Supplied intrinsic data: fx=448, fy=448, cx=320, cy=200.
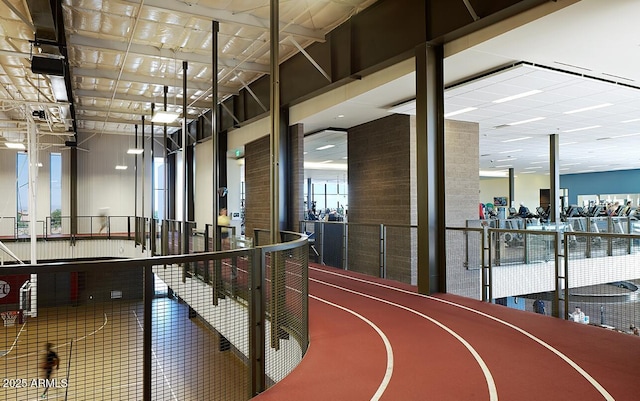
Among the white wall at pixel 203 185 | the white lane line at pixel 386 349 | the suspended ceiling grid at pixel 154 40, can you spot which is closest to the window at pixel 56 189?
the suspended ceiling grid at pixel 154 40

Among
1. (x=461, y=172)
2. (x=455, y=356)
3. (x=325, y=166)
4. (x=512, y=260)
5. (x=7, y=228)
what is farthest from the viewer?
(x=325, y=166)

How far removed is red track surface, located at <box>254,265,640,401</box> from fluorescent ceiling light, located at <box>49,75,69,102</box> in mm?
7721

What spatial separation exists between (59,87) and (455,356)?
411 inches

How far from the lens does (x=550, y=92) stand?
9586 millimetres

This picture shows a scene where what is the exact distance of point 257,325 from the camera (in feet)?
14.2

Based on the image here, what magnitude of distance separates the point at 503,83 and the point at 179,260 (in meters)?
7.61

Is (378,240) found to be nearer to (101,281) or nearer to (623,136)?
(101,281)

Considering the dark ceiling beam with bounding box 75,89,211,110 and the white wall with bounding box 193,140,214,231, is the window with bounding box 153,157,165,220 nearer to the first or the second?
the white wall with bounding box 193,140,214,231

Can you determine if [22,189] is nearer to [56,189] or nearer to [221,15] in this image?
[56,189]

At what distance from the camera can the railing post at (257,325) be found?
4125 millimetres

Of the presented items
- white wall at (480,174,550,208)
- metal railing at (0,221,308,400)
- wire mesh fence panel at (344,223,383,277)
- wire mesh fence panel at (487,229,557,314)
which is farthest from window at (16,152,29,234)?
white wall at (480,174,550,208)

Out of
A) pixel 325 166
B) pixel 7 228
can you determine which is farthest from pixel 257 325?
pixel 7 228

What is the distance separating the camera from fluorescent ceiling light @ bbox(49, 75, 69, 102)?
9.90 m

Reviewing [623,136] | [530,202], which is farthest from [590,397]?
[530,202]
